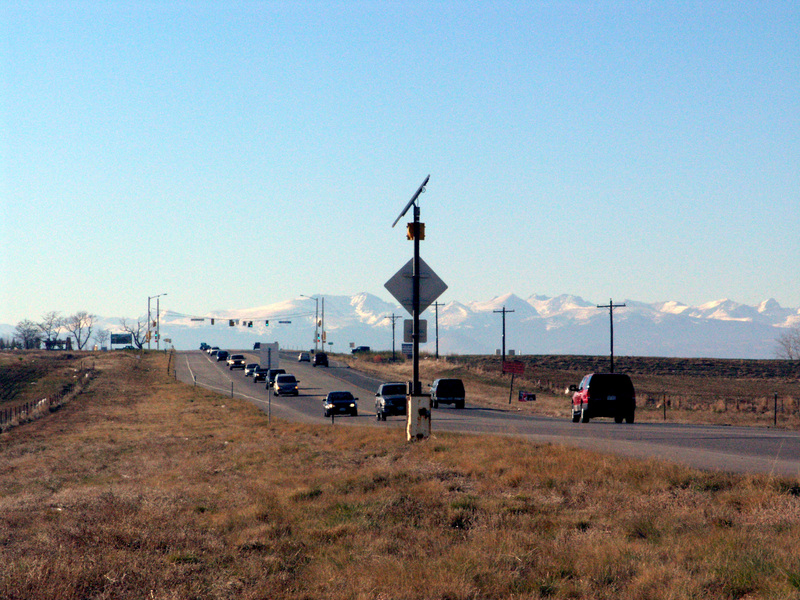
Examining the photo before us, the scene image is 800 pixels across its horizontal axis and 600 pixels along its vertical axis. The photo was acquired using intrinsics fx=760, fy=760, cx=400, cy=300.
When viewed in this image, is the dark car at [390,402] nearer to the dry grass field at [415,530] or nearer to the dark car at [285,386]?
the dry grass field at [415,530]

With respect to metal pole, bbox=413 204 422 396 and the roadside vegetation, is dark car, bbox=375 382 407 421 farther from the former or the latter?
metal pole, bbox=413 204 422 396

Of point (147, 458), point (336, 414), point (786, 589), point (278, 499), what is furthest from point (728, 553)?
point (336, 414)

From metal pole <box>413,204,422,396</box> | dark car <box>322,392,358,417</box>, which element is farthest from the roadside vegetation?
metal pole <box>413,204,422,396</box>

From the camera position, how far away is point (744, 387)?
84.8 meters

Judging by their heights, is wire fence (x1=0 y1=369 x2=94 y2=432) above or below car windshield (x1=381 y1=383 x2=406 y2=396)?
below

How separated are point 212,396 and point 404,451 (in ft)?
144

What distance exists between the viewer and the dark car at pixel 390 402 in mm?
39656

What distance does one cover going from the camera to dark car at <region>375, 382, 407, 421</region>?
39656 mm

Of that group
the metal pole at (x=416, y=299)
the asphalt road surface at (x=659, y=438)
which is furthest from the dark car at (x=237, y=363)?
the metal pole at (x=416, y=299)

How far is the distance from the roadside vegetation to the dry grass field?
2374 cm

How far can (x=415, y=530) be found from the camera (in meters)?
10.2

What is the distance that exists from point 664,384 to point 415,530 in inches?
3331

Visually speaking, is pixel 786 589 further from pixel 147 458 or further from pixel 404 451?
pixel 147 458

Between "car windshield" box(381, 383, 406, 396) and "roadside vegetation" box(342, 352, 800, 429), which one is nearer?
"car windshield" box(381, 383, 406, 396)
